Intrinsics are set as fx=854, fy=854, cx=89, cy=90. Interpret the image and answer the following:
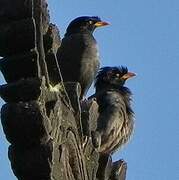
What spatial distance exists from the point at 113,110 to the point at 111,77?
173 centimetres

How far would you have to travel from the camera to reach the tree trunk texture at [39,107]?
5.16 metres

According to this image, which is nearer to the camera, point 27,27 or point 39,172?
point 39,172

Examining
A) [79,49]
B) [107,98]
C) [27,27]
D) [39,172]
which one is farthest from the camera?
[107,98]

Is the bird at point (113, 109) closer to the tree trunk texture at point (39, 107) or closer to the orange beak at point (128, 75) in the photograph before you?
the orange beak at point (128, 75)

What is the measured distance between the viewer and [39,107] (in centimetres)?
521

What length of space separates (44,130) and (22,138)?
142 millimetres

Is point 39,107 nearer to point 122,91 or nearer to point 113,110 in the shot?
point 113,110

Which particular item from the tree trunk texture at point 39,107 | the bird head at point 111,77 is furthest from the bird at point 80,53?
the bird head at point 111,77

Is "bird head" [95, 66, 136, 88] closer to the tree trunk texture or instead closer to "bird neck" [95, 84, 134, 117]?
"bird neck" [95, 84, 134, 117]

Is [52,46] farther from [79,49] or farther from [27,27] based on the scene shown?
[79,49]

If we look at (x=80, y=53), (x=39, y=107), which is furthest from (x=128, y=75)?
(x=39, y=107)

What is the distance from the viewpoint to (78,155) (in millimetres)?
5930

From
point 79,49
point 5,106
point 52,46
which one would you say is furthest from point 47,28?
point 79,49

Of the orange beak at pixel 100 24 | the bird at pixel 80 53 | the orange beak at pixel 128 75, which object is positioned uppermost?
the bird at pixel 80 53
